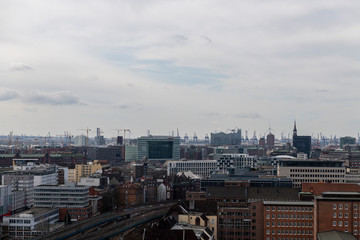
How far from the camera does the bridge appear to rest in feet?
246

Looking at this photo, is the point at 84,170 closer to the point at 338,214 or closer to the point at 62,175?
the point at 62,175

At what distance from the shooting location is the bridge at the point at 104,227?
2955 inches

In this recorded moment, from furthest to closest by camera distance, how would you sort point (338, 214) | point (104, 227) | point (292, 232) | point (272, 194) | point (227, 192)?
point (227, 192) → point (104, 227) → point (272, 194) → point (292, 232) → point (338, 214)

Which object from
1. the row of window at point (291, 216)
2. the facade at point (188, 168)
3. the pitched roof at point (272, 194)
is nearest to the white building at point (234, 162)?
the facade at point (188, 168)

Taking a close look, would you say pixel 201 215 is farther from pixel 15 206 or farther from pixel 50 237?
pixel 15 206

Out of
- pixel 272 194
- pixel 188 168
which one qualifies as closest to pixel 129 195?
pixel 272 194

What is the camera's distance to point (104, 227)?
90.7 metres

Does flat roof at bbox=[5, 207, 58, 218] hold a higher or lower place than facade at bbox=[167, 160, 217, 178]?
lower

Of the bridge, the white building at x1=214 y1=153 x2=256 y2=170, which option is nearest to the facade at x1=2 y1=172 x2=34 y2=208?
the bridge

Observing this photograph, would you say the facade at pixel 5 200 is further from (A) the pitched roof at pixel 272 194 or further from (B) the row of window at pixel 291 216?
(B) the row of window at pixel 291 216

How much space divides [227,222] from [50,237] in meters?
25.2

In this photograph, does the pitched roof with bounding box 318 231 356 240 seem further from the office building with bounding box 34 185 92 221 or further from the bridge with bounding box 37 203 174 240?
the office building with bounding box 34 185 92 221

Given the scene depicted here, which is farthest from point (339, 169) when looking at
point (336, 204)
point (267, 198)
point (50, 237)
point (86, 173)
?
point (86, 173)

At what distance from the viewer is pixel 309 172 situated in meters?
123
